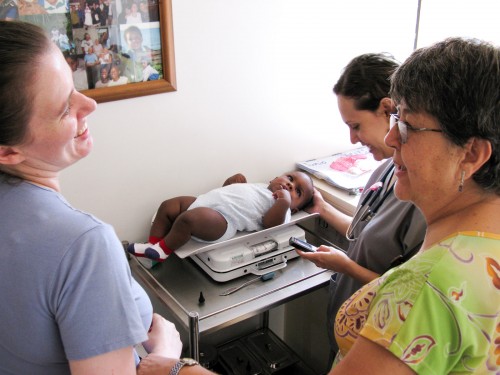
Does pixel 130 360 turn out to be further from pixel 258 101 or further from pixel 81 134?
pixel 258 101

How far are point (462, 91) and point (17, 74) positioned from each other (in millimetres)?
713

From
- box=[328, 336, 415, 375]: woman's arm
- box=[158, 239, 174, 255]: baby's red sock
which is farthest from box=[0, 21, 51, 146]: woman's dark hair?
box=[158, 239, 174, 255]: baby's red sock

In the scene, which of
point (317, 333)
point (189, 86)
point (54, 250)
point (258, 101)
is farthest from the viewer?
point (317, 333)

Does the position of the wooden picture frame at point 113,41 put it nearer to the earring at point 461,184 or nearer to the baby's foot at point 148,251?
the baby's foot at point 148,251

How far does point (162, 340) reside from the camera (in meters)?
1.17

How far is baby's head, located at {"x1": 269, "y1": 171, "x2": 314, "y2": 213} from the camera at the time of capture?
1.96 meters

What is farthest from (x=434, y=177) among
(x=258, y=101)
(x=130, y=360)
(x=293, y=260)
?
(x=258, y=101)

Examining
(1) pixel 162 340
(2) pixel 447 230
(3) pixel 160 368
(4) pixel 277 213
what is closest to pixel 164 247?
(4) pixel 277 213

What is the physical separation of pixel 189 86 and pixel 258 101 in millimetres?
329

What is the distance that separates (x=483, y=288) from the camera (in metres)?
0.79

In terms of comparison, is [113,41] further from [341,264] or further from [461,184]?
[461,184]

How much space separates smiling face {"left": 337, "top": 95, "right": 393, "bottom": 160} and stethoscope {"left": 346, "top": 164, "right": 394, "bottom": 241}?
0.23 feet

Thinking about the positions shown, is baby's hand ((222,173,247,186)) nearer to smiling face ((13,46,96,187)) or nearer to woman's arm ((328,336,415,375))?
smiling face ((13,46,96,187))

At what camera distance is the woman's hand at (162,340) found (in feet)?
3.78
